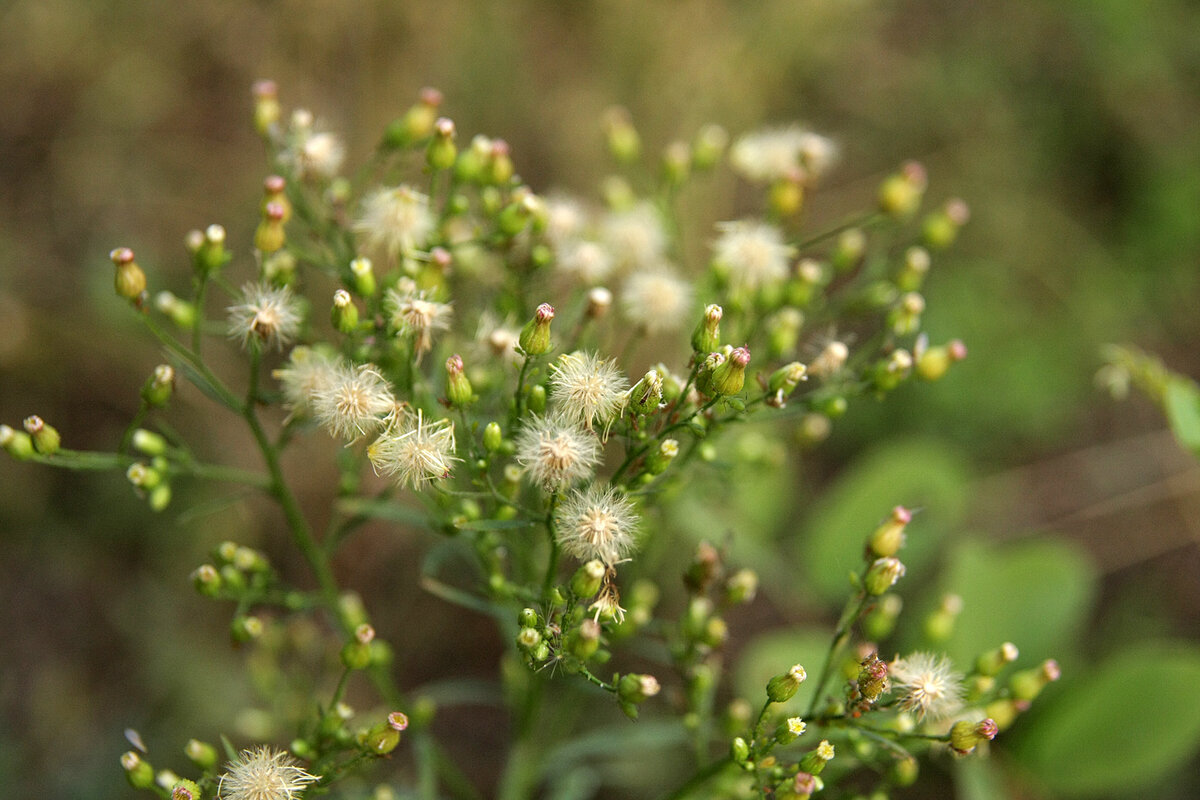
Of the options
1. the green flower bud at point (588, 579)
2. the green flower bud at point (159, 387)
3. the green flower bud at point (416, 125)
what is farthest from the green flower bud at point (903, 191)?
the green flower bud at point (159, 387)

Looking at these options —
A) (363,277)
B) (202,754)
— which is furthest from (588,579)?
(202,754)

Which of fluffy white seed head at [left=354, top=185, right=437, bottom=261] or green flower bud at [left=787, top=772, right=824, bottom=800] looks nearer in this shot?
green flower bud at [left=787, top=772, right=824, bottom=800]

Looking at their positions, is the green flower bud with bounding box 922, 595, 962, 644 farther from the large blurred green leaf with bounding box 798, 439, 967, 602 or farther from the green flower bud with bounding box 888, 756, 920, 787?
the large blurred green leaf with bounding box 798, 439, 967, 602

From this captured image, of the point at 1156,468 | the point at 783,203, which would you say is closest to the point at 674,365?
the point at 783,203

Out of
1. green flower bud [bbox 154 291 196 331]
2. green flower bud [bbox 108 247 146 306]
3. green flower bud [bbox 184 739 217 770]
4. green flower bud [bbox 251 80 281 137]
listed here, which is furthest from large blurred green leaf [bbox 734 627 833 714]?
green flower bud [bbox 251 80 281 137]

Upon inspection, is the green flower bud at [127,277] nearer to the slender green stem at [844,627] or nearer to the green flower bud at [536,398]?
the green flower bud at [536,398]

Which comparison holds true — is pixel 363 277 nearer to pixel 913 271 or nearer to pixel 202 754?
pixel 202 754
